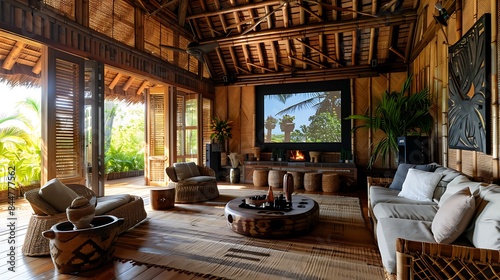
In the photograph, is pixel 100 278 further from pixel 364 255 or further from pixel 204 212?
pixel 364 255

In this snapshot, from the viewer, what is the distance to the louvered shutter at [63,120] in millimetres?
3859

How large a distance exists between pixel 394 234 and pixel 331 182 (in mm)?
4464

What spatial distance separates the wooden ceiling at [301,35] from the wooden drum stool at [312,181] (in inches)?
116

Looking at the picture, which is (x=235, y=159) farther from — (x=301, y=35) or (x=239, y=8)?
(x=239, y=8)

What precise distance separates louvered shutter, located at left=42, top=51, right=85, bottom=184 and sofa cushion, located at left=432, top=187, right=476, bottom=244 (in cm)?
483

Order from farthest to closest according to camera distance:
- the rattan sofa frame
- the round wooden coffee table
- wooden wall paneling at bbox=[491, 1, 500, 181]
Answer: the round wooden coffee table < wooden wall paneling at bbox=[491, 1, 500, 181] < the rattan sofa frame

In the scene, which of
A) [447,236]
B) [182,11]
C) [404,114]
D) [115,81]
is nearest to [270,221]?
[447,236]

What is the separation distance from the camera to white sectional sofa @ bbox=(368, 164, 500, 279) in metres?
1.45

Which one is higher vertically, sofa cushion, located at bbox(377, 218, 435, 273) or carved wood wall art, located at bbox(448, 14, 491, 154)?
carved wood wall art, located at bbox(448, 14, 491, 154)

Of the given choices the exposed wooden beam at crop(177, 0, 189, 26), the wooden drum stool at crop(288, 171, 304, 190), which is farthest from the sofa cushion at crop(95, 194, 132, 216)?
the wooden drum stool at crop(288, 171, 304, 190)

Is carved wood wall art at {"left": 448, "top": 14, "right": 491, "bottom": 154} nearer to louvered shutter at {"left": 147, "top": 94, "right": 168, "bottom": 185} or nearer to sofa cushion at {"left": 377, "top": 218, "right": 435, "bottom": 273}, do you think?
sofa cushion at {"left": 377, "top": 218, "right": 435, "bottom": 273}

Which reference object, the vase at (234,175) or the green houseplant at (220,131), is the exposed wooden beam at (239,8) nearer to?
the green houseplant at (220,131)

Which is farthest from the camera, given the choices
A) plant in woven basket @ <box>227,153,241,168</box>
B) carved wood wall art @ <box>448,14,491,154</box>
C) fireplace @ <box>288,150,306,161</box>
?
plant in woven basket @ <box>227,153,241,168</box>

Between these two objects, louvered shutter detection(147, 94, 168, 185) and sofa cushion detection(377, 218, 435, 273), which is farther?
louvered shutter detection(147, 94, 168, 185)
